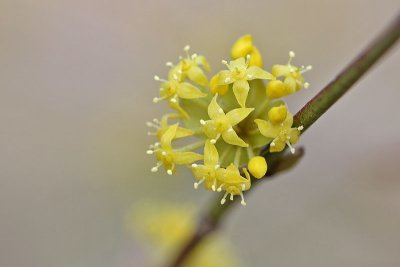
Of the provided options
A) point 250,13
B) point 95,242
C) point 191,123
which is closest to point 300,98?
point 250,13

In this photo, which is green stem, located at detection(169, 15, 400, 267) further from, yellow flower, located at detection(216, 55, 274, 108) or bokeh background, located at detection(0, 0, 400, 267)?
bokeh background, located at detection(0, 0, 400, 267)

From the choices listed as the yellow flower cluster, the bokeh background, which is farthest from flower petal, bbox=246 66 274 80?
the bokeh background

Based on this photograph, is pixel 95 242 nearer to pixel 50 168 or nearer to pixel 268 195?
pixel 50 168

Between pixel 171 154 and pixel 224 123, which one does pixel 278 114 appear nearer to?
pixel 224 123

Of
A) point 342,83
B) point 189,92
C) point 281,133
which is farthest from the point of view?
point 189,92

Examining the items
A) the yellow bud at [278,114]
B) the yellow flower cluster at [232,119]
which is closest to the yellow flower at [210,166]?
the yellow flower cluster at [232,119]

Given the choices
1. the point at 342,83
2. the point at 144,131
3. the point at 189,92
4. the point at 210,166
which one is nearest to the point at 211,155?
the point at 210,166
